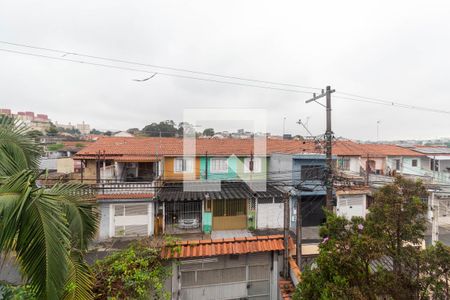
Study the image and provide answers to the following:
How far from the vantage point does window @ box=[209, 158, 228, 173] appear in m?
16.2

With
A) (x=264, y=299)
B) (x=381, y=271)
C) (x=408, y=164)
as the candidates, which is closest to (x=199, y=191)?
(x=264, y=299)

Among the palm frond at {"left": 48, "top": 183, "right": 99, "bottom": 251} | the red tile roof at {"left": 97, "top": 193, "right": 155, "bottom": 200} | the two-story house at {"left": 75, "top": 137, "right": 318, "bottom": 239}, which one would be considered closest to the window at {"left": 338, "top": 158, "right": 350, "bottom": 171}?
the two-story house at {"left": 75, "top": 137, "right": 318, "bottom": 239}

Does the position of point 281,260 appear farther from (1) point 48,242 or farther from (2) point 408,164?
(2) point 408,164

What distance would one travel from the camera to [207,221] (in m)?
14.2

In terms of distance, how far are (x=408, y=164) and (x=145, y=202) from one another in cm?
2446

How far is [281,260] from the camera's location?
5.71m

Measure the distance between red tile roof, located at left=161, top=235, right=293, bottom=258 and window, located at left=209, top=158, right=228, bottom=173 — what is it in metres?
10.9

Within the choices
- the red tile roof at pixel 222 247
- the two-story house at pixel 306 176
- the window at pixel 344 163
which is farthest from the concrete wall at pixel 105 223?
the window at pixel 344 163

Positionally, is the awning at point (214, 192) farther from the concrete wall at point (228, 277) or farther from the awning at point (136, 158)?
the concrete wall at point (228, 277)

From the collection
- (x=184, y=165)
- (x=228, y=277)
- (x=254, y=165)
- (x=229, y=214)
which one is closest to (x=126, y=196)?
(x=184, y=165)

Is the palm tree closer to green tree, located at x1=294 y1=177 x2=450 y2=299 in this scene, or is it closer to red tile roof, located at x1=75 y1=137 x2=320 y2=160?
green tree, located at x1=294 y1=177 x2=450 y2=299

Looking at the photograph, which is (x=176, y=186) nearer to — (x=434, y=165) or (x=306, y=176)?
(x=306, y=176)

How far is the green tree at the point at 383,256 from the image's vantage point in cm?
307

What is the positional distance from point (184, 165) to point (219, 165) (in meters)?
2.56
